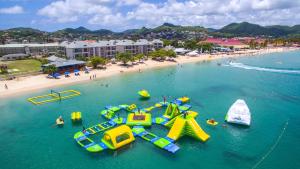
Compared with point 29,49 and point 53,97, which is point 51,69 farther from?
point 29,49

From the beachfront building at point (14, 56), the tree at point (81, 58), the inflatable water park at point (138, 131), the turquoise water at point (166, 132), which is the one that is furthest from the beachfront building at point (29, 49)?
the inflatable water park at point (138, 131)

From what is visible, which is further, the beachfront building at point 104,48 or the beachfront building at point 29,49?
the beachfront building at point 29,49

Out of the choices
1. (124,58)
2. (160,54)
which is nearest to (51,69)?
(124,58)

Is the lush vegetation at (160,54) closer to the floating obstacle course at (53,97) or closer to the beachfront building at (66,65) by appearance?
the beachfront building at (66,65)

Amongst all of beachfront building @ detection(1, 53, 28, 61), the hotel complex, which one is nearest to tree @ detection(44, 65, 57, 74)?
the hotel complex

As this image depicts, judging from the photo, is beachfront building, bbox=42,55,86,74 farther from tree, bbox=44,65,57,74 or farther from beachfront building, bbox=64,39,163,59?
beachfront building, bbox=64,39,163,59

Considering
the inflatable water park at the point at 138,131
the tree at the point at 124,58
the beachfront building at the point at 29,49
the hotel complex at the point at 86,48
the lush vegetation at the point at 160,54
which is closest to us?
the inflatable water park at the point at 138,131
